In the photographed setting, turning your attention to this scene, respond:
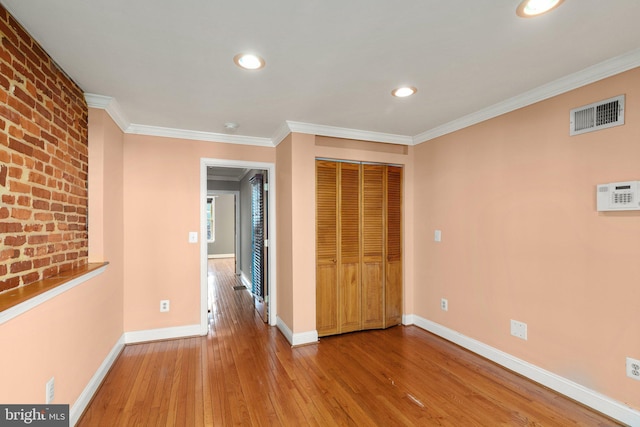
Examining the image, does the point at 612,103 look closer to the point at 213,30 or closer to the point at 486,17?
the point at 486,17

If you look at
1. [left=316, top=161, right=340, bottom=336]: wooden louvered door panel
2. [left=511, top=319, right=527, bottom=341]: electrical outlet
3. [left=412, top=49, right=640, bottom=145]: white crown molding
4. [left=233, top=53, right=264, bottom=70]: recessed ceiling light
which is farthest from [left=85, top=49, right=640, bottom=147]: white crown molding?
[left=511, top=319, right=527, bottom=341]: electrical outlet

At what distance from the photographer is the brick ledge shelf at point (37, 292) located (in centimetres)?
129

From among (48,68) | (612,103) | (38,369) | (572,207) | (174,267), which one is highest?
(48,68)

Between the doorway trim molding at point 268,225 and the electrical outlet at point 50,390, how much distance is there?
1729mm

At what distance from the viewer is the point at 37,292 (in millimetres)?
1479

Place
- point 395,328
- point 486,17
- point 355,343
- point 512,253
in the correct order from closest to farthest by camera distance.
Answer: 1. point 486,17
2. point 512,253
3. point 355,343
4. point 395,328

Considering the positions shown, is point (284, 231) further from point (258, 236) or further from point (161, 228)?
point (161, 228)

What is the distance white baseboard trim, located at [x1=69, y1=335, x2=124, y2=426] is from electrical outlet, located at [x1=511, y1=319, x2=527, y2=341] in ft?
11.0

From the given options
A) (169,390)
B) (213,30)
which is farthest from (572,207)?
(169,390)

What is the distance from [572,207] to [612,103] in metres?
0.73

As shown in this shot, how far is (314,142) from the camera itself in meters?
3.28

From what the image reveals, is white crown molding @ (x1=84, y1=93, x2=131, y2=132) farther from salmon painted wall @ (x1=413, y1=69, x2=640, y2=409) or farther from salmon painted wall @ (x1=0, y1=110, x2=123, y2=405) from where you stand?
salmon painted wall @ (x1=413, y1=69, x2=640, y2=409)

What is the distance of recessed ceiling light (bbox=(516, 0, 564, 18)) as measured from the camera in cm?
142

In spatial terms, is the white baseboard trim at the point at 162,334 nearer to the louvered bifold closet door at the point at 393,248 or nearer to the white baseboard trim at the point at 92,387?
the white baseboard trim at the point at 92,387
